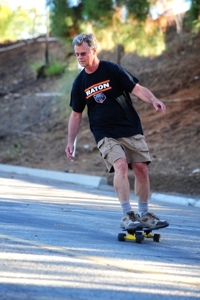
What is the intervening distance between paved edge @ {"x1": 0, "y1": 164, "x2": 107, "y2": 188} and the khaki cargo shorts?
9.75 meters

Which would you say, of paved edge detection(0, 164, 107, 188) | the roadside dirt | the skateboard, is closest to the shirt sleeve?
the skateboard

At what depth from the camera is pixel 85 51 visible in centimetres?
729

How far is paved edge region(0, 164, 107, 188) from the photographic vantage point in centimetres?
1738


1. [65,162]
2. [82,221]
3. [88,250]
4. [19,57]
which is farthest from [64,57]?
[88,250]

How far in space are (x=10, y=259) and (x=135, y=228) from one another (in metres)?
1.87

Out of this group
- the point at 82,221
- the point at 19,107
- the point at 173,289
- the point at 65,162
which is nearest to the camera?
the point at 173,289

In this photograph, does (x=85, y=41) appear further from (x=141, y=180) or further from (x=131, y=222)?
(x=131, y=222)

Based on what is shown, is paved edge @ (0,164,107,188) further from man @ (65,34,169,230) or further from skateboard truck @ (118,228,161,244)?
skateboard truck @ (118,228,161,244)

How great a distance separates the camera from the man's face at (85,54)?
7.26 m

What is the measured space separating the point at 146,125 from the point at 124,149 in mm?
14432

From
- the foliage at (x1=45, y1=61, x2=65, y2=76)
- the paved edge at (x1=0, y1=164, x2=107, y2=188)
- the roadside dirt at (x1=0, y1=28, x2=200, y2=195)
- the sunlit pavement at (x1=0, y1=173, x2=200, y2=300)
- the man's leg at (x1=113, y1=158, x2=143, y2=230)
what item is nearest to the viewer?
the sunlit pavement at (x1=0, y1=173, x2=200, y2=300)

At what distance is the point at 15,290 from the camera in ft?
14.8

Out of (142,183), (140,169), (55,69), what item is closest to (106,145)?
(140,169)

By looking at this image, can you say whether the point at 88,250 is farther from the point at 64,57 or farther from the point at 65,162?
the point at 64,57
